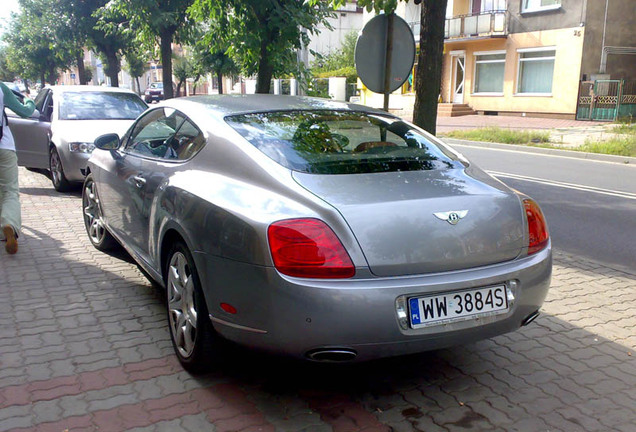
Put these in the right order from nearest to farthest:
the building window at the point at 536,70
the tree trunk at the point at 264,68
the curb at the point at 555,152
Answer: the tree trunk at the point at 264,68 < the curb at the point at 555,152 < the building window at the point at 536,70

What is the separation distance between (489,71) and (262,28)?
22185 mm

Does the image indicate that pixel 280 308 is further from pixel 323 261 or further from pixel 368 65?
pixel 368 65

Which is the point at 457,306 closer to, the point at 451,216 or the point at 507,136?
the point at 451,216

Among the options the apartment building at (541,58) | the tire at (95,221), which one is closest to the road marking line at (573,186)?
the tire at (95,221)

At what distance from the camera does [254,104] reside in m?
4.18

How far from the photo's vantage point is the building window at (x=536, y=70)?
88.7ft

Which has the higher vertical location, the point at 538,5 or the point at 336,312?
the point at 538,5

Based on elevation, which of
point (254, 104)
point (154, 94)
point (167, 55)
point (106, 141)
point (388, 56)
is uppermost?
point (167, 55)

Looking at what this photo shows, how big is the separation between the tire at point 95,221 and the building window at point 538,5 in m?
24.9

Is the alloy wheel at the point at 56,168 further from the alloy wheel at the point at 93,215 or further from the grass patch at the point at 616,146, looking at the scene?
the grass patch at the point at 616,146

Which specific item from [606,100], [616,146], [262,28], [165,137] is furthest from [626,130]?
[165,137]

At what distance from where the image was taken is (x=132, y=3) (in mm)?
14172

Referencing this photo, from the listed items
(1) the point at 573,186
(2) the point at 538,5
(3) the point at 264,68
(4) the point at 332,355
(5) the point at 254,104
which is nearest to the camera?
(4) the point at 332,355

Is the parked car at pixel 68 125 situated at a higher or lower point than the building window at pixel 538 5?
lower
